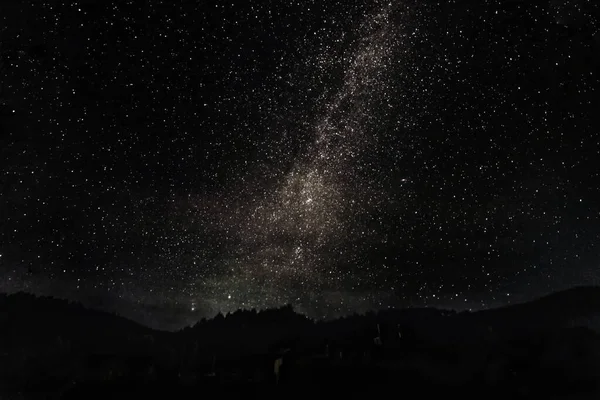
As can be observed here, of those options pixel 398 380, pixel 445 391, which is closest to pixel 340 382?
pixel 398 380

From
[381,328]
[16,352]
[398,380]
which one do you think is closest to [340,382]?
[398,380]

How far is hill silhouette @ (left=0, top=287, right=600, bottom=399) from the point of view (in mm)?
75375

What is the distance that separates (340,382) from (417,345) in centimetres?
3742

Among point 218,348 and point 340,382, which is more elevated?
point 218,348

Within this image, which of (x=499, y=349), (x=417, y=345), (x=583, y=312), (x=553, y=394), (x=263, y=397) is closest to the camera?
(x=553, y=394)

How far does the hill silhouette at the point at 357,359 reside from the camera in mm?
75375

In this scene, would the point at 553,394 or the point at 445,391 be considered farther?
the point at 445,391

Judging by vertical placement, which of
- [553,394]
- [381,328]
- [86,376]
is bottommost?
[553,394]

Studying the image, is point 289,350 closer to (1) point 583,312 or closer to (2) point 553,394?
(2) point 553,394

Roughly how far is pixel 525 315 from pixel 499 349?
246ft

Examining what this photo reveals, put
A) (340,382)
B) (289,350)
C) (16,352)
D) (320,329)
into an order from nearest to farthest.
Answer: (340,382)
(289,350)
(320,329)
(16,352)

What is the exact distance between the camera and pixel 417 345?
110250mm

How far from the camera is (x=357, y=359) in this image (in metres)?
96.8

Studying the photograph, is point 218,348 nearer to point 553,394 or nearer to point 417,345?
point 417,345
